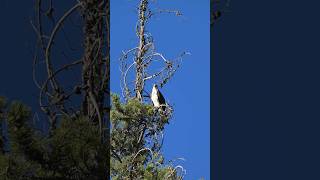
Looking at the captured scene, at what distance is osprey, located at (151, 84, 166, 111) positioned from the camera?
8.73 feet

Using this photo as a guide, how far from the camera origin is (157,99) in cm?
267

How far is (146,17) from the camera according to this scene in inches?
107

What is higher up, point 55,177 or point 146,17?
point 146,17

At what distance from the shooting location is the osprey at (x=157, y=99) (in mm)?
2662

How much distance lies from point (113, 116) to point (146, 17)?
0.43 meters
